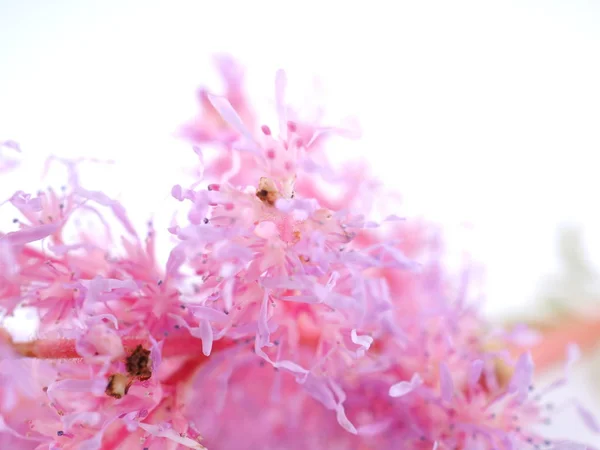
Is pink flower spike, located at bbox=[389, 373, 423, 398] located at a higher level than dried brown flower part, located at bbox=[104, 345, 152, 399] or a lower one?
lower

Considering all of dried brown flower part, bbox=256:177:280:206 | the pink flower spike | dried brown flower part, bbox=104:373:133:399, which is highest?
dried brown flower part, bbox=256:177:280:206

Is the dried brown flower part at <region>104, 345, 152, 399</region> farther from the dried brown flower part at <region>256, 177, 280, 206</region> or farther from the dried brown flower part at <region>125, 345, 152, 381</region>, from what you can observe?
the dried brown flower part at <region>256, 177, 280, 206</region>

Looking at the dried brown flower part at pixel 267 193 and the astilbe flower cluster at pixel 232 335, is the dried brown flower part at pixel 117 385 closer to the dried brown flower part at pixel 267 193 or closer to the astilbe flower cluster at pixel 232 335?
the astilbe flower cluster at pixel 232 335

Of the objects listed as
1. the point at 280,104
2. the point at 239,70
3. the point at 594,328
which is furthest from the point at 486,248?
the point at 280,104

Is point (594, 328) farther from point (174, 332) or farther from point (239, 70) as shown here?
point (174, 332)

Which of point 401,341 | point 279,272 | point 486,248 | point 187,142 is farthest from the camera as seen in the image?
point 486,248

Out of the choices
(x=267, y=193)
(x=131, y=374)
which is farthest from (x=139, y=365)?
(x=267, y=193)

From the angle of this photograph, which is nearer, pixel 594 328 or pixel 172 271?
pixel 172 271

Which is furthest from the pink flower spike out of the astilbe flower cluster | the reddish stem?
the reddish stem
